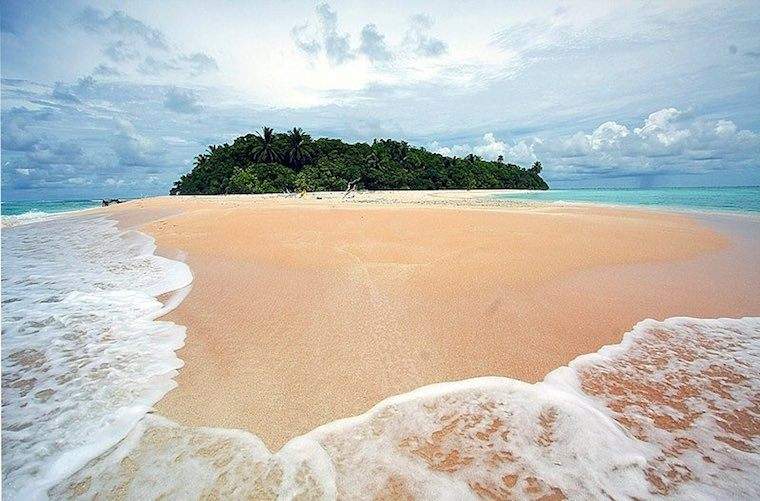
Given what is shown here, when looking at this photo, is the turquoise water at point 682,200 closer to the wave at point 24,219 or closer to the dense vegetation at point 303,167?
the dense vegetation at point 303,167

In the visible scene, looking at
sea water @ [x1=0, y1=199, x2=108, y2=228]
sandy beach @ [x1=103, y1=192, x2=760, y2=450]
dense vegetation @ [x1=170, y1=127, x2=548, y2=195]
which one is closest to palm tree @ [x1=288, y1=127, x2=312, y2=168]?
dense vegetation @ [x1=170, y1=127, x2=548, y2=195]

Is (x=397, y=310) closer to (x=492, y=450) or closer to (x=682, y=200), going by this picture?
(x=492, y=450)

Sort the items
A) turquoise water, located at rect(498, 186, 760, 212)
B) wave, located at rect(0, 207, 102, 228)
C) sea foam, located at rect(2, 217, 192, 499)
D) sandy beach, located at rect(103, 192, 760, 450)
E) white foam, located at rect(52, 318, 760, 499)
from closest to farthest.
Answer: white foam, located at rect(52, 318, 760, 499) → sea foam, located at rect(2, 217, 192, 499) → sandy beach, located at rect(103, 192, 760, 450) → wave, located at rect(0, 207, 102, 228) → turquoise water, located at rect(498, 186, 760, 212)

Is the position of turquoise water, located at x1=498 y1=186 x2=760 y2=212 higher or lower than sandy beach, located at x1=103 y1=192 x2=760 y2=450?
lower

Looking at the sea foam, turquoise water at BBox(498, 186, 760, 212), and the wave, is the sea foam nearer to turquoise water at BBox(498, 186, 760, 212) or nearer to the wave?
the wave

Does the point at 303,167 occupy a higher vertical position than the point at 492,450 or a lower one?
higher

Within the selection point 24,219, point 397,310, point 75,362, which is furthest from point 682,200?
point 24,219
